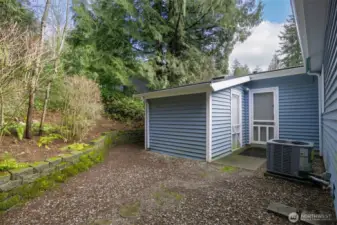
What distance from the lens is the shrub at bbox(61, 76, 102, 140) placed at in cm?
442

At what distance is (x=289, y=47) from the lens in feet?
60.4

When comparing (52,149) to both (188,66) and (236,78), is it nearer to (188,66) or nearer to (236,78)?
(236,78)

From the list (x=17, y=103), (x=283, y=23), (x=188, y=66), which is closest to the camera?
(x=17, y=103)

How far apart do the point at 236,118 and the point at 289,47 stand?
715 inches

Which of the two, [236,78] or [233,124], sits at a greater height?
[236,78]

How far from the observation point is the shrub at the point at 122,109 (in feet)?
25.7

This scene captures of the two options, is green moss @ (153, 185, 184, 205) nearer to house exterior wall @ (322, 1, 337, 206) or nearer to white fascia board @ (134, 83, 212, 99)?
house exterior wall @ (322, 1, 337, 206)

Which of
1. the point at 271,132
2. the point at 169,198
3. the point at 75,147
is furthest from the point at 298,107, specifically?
the point at 75,147

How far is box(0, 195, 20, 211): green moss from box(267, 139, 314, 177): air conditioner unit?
4288 mm

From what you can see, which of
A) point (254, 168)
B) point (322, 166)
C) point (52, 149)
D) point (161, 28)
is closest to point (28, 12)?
point (161, 28)

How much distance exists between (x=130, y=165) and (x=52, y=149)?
1748 mm

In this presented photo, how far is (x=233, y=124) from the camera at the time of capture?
5.55 meters

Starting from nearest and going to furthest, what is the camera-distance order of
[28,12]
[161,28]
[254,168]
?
[254,168]
[28,12]
[161,28]

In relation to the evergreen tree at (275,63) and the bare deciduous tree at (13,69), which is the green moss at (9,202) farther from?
the evergreen tree at (275,63)
